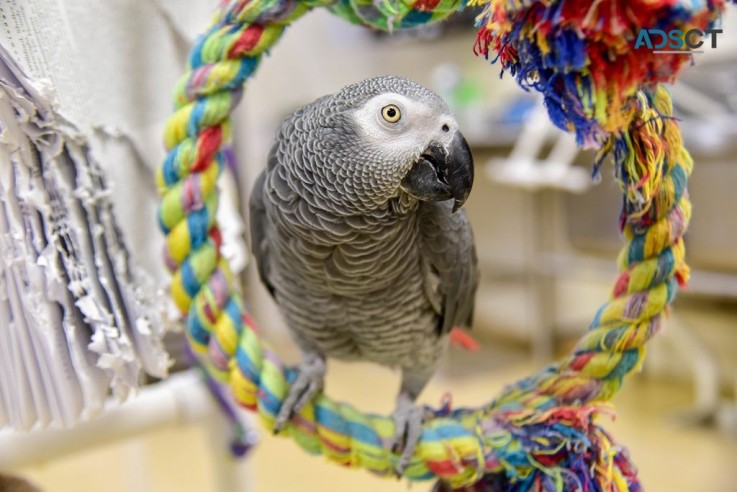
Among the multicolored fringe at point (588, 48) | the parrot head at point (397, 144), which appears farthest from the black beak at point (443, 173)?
the multicolored fringe at point (588, 48)

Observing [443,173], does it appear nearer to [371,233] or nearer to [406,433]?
[371,233]

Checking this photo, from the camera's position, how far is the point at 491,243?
1586 millimetres

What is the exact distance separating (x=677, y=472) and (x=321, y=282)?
115cm

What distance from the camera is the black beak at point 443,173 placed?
0.53 m

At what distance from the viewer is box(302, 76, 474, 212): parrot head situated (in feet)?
1.72

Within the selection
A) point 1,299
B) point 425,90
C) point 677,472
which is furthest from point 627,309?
point 677,472

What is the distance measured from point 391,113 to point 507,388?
0.32 meters

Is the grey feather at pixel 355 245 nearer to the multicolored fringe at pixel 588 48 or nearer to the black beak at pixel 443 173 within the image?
the black beak at pixel 443 173

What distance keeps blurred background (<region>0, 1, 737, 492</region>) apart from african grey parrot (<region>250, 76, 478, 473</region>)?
6 cm

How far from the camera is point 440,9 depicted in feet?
1.74

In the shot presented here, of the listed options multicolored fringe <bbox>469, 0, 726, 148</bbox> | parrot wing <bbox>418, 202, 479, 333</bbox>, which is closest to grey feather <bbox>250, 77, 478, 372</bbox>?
parrot wing <bbox>418, 202, 479, 333</bbox>

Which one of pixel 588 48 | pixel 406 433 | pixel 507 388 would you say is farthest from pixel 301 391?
pixel 588 48

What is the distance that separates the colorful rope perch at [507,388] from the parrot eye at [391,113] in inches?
3.6

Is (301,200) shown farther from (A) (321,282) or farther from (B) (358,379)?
(B) (358,379)
